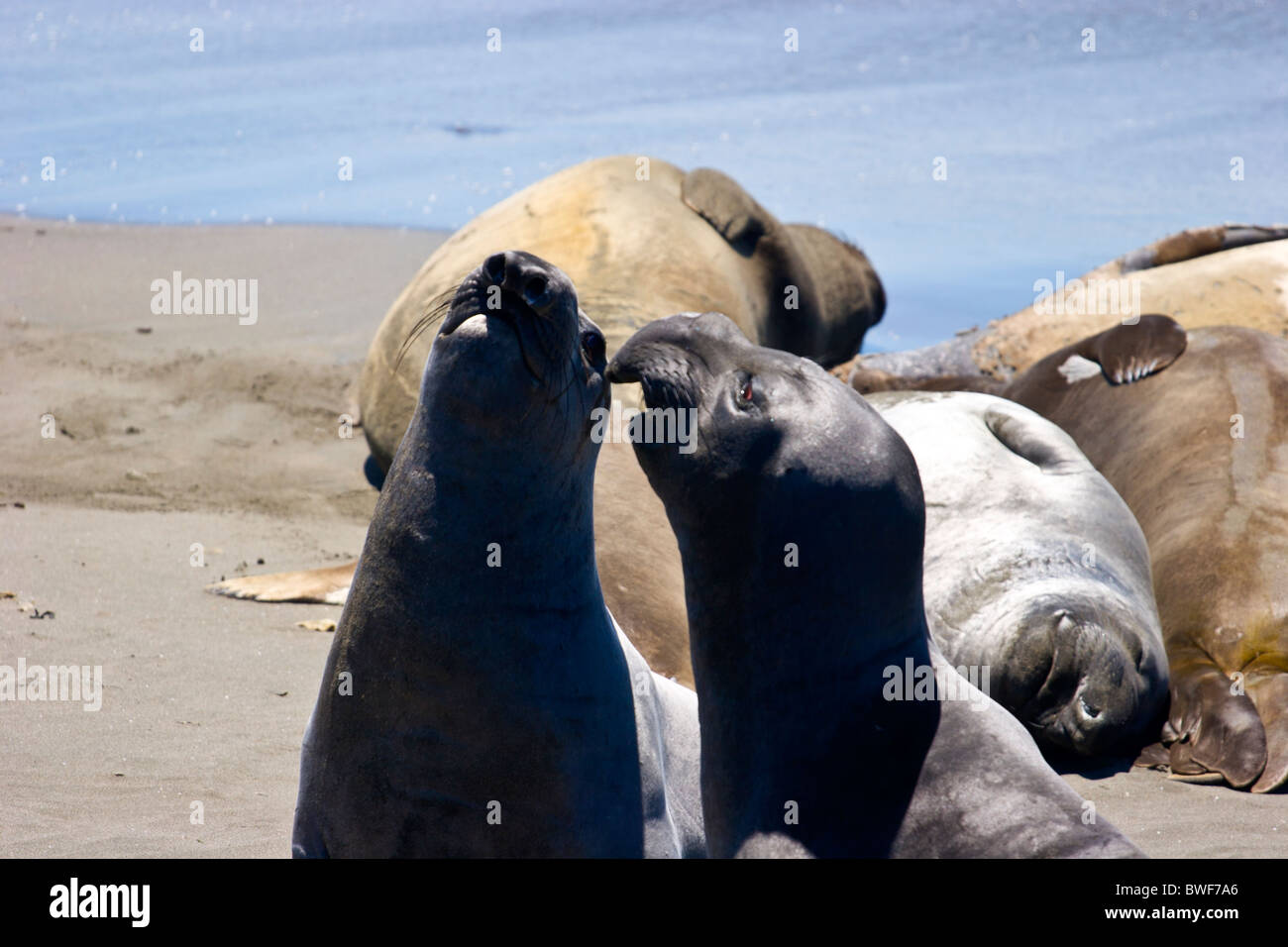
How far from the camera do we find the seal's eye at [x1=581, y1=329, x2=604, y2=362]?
333 cm

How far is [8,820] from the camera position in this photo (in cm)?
388

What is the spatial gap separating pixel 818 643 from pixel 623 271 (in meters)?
5.19

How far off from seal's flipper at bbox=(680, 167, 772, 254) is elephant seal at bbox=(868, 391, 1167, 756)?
8.98 ft

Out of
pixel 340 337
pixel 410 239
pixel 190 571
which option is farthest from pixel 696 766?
pixel 410 239

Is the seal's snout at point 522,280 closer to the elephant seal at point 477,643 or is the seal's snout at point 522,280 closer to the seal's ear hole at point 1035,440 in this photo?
the elephant seal at point 477,643

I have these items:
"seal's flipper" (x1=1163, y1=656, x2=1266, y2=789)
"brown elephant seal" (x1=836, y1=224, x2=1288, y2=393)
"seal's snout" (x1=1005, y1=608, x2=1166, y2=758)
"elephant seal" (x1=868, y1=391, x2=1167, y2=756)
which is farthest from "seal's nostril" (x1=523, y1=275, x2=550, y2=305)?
"brown elephant seal" (x1=836, y1=224, x2=1288, y2=393)

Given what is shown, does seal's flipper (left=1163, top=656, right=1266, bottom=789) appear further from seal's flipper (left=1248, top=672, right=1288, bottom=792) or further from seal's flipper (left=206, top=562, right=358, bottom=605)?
seal's flipper (left=206, top=562, right=358, bottom=605)

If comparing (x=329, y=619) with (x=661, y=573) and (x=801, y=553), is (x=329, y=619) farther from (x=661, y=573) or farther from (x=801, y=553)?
(x=801, y=553)

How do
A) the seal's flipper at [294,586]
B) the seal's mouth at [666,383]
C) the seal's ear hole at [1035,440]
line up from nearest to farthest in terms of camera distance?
1. the seal's mouth at [666,383]
2. the seal's ear hole at [1035,440]
3. the seal's flipper at [294,586]

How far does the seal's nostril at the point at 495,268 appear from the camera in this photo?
9.93 ft

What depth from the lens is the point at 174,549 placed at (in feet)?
23.9

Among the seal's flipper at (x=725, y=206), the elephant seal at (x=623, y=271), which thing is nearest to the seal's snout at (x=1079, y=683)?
the elephant seal at (x=623, y=271)

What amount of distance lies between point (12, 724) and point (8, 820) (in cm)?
91

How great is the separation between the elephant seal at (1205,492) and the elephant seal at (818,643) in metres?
2.79
